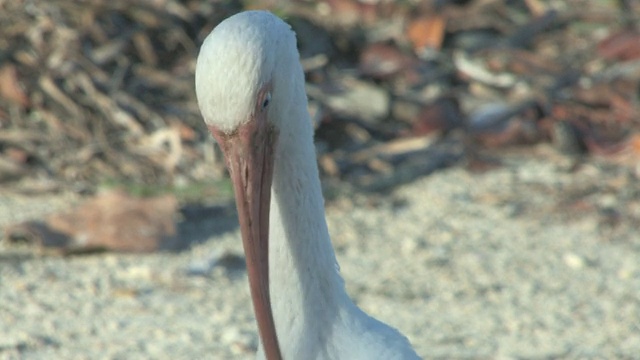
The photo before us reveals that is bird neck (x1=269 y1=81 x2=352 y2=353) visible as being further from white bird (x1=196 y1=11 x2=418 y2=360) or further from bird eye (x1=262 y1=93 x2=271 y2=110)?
bird eye (x1=262 y1=93 x2=271 y2=110)

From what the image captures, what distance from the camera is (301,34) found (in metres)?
8.35

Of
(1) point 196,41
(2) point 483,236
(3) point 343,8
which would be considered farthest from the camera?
(3) point 343,8

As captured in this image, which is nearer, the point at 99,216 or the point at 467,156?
the point at 99,216

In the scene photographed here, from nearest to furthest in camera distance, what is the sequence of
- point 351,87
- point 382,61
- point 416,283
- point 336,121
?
point 416,283, point 336,121, point 351,87, point 382,61

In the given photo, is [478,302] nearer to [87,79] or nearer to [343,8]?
[87,79]

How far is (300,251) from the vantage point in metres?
3.65

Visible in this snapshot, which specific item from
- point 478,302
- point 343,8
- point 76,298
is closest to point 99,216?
point 76,298

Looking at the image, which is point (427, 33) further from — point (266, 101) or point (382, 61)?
point (266, 101)

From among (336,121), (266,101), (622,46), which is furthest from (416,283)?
(622,46)

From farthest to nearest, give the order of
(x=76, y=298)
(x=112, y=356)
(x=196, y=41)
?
(x=196, y=41) < (x=76, y=298) < (x=112, y=356)

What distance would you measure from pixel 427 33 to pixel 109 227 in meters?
3.22

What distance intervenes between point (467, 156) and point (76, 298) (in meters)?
2.87

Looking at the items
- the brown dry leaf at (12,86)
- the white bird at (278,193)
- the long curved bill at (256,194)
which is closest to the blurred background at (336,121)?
Answer: the brown dry leaf at (12,86)

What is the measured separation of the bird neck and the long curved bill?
90mm
